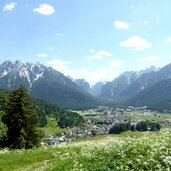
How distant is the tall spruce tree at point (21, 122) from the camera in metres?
61.2

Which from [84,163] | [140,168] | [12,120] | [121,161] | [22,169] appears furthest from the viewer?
[12,120]

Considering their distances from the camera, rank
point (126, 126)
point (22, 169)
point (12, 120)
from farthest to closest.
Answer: point (126, 126) < point (12, 120) < point (22, 169)

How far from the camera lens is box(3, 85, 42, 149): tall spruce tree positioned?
61.2m

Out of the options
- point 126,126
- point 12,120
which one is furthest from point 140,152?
point 126,126

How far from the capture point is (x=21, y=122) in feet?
204

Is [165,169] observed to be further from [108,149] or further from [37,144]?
[37,144]

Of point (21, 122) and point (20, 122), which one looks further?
point (21, 122)

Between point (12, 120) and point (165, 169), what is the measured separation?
50.8 m

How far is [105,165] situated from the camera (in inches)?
675

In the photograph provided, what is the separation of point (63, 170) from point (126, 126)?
181751 millimetres

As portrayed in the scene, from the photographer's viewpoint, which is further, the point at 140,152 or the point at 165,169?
the point at 140,152

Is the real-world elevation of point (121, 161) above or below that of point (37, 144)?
above

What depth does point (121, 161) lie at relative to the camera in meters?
17.0

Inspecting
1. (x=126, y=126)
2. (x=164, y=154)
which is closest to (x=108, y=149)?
(x=164, y=154)
